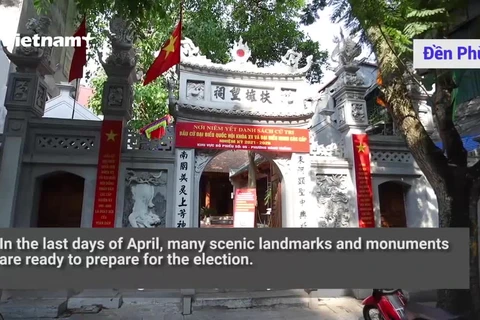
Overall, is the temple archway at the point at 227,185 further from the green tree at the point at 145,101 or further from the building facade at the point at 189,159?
the building facade at the point at 189,159

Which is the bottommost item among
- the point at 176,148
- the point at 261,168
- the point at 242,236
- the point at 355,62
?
the point at 242,236

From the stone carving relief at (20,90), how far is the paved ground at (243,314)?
138 inches

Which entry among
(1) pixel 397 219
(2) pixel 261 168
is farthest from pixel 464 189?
(2) pixel 261 168

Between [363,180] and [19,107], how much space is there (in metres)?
6.08

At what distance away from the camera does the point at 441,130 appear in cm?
404

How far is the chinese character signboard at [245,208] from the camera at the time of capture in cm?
662

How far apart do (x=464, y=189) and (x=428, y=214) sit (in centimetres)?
315

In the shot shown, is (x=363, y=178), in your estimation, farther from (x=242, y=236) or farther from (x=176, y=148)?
(x=242, y=236)

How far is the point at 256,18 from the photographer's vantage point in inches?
399

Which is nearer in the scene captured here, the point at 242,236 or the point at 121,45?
the point at 242,236

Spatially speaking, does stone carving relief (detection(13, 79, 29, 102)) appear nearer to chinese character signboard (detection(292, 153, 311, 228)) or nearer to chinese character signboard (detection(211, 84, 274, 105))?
chinese character signboard (detection(211, 84, 274, 105))

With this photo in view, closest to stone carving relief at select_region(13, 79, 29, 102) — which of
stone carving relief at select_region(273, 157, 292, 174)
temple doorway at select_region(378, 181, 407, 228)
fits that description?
stone carving relief at select_region(273, 157, 292, 174)

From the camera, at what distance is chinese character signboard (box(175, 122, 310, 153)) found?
6.09 meters

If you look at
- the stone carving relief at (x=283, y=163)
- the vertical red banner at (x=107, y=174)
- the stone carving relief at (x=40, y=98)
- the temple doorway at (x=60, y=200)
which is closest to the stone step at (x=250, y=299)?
the vertical red banner at (x=107, y=174)
